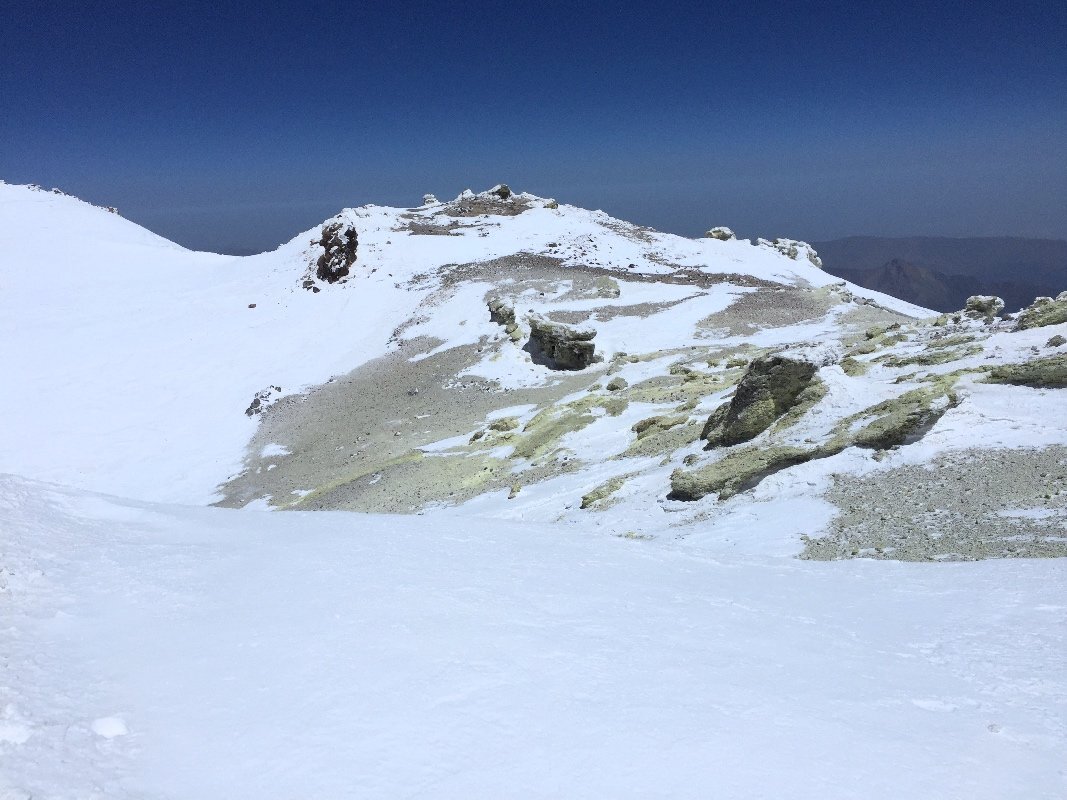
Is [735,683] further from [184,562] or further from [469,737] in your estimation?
[184,562]

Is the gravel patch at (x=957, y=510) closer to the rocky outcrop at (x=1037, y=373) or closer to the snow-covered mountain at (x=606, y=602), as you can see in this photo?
the snow-covered mountain at (x=606, y=602)

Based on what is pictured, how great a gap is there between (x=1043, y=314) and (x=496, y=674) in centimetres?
1773

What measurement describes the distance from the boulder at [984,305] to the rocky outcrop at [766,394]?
13534mm

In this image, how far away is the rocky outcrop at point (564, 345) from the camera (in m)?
28.2

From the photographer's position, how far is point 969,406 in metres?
11.4

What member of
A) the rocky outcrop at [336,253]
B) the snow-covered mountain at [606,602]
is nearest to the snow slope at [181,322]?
the rocky outcrop at [336,253]

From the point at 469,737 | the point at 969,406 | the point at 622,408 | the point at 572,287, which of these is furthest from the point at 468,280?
the point at 469,737

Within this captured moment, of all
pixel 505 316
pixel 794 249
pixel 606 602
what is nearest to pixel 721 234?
pixel 794 249

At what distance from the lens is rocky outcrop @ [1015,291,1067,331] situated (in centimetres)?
1487

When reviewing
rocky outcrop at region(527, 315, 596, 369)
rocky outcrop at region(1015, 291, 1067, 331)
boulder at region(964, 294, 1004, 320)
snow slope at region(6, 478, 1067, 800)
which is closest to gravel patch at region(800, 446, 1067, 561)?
snow slope at region(6, 478, 1067, 800)

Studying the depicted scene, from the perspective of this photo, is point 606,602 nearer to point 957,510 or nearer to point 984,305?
point 957,510

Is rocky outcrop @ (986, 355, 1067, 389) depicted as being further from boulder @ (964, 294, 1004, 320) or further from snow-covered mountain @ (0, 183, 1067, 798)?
boulder @ (964, 294, 1004, 320)

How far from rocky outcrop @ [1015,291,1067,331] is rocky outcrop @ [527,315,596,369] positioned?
50.7 ft

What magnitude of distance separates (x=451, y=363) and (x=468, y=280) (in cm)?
1087
